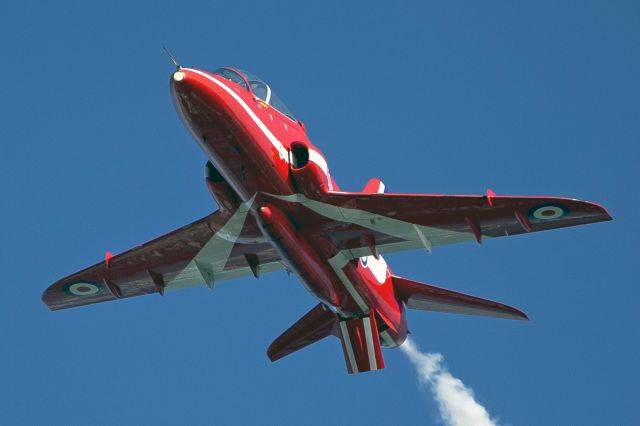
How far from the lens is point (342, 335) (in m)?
31.5

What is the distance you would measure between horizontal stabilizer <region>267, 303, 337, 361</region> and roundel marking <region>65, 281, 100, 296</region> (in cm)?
595

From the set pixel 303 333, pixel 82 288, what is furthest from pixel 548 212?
pixel 82 288

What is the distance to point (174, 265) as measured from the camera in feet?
103

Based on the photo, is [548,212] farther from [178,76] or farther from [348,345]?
[178,76]

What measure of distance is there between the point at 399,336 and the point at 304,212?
7521 millimetres

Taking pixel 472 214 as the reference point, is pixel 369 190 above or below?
above

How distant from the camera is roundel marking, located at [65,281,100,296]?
3256 centimetres

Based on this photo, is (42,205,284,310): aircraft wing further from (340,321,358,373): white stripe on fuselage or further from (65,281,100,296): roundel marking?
(340,321,358,373): white stripe on fuselage

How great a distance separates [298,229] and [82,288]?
28.6 feet

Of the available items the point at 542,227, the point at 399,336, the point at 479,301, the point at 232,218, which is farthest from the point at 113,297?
the point at 542,227

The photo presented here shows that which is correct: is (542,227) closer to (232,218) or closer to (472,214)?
(472,214)

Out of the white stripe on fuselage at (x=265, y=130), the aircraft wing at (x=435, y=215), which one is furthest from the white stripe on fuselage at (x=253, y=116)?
the aircraft wing at (x=435, y=215)

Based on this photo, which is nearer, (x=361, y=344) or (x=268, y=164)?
(x=268, y=164)

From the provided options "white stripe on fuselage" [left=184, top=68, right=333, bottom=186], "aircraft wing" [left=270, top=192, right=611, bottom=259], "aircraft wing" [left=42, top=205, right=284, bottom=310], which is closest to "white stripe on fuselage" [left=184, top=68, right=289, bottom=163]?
"white stripe on fuselage" [left=184, top=68, right=333, bottom=186]
